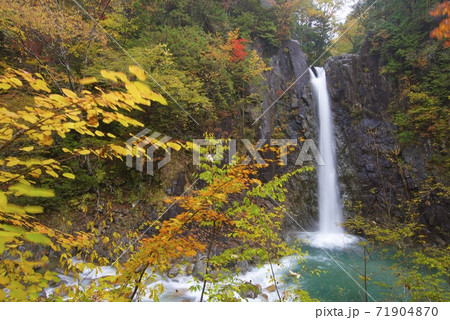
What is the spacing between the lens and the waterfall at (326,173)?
11.2 m

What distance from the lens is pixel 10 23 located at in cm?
529

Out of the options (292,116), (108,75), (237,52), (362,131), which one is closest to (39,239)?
(108,75)

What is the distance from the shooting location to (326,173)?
12.3 metres

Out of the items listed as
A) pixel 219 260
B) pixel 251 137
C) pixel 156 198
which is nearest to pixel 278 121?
pixel 251 137

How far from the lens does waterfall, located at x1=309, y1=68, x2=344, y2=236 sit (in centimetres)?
1121

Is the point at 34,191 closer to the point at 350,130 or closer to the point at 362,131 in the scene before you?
the point at 362,131

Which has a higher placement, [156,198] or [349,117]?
[349,117]

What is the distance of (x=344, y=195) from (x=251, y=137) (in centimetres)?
652

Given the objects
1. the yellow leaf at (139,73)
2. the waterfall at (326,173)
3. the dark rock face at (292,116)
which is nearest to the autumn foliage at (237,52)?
the dark rock face at (292,116)

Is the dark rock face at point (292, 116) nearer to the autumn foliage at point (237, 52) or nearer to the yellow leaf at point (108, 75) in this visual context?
the autumn foliage at point (237, 52)

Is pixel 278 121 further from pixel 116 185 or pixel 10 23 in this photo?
pixel 10 23

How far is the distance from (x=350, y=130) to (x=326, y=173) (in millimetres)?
3208

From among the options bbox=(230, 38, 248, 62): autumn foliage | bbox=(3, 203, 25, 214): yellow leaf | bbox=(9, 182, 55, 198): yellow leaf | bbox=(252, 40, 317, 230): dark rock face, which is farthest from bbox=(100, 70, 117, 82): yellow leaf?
bbox=(252, 40, 317, 230): dark rock face

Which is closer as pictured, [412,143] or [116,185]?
[116,185]
